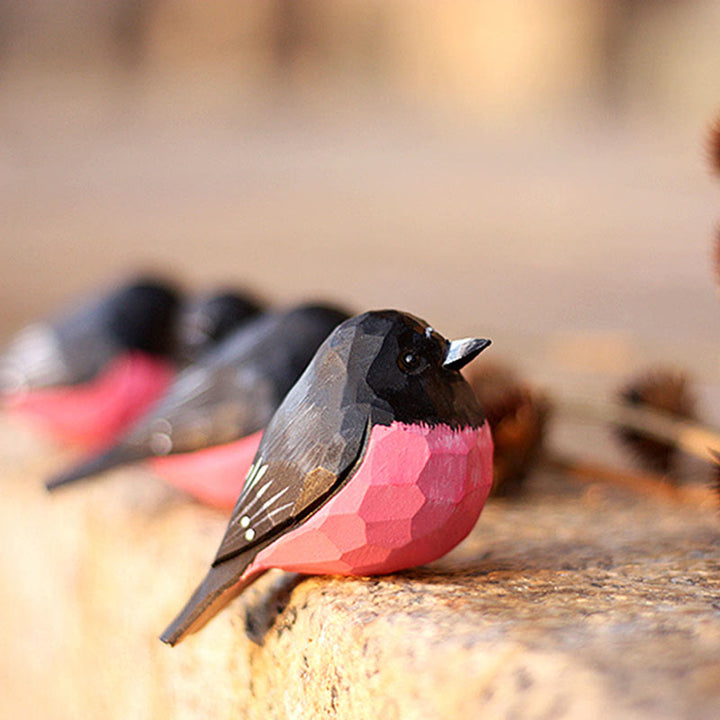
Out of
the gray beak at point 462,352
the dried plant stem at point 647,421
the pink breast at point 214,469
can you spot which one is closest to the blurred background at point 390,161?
the dried plant stem at point 647,421

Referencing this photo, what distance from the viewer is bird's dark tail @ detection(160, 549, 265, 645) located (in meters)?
0.54

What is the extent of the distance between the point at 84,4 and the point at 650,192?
3.28 m

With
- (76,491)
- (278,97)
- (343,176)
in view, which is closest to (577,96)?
(278,97)

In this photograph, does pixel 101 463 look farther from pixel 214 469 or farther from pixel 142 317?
pixel 142 317

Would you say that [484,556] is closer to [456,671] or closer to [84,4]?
[456,671]

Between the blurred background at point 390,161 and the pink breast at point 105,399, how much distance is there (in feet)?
2.72

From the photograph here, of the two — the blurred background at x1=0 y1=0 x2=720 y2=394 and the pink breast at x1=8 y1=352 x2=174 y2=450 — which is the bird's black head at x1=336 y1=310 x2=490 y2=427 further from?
the blurred background at x1=0 y1=0 x2=720 y2=394

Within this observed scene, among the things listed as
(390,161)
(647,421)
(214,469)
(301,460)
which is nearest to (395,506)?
(301,460)

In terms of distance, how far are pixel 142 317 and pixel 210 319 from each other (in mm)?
A: 102

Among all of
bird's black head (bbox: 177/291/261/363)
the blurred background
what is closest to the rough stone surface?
bird's black head (bbox: 177/291/261/363)

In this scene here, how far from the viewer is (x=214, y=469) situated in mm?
725

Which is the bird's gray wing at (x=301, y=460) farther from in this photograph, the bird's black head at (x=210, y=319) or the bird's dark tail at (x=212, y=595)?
the bird's black head at (x=210, y=319)

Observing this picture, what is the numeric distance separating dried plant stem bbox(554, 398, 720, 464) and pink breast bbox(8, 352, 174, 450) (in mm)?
390

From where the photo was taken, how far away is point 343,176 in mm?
4723
